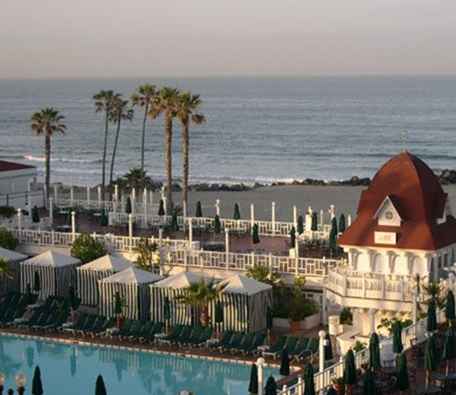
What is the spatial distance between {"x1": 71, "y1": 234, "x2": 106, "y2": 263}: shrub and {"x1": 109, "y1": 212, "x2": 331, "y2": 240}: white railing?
3.72 m

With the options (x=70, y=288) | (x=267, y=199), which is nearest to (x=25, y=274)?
(x=70, y=288)

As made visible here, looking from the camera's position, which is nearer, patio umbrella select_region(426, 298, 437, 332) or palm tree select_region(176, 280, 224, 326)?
patio umbrella select_region(426, 298, 437, 332)

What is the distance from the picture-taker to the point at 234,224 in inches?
1796

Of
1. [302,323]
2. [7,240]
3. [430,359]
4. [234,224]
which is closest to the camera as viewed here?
[430,359]

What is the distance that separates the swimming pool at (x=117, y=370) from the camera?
30906mm

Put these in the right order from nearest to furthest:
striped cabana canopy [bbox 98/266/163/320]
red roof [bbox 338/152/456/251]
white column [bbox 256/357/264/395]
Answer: white column [bbox 256/357/264/395] → red roof [bbox 338/152/456/251] → striped cabana canopy [bbox 98/266/163/320]

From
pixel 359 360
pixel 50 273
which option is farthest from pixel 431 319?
pixel 50 273

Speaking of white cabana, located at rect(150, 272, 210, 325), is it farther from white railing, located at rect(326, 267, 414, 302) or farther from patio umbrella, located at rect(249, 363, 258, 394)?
patio umbrella, located at rect(249, 363, 258, 394)

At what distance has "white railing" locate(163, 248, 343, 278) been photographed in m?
37.6

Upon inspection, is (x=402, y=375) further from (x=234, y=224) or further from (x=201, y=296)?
(x=234, y=224)

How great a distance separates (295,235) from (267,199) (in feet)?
91.0

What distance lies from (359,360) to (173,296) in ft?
28.6

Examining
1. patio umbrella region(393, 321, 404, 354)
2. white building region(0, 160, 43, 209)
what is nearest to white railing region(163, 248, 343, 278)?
patio umbrella region(393, 321, 404, 354)

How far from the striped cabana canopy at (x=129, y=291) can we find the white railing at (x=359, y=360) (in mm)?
8952
